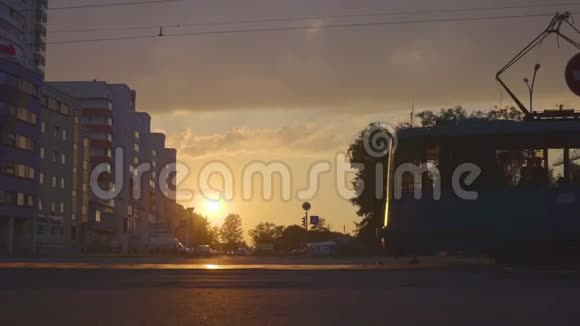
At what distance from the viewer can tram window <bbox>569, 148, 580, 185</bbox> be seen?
20484mm

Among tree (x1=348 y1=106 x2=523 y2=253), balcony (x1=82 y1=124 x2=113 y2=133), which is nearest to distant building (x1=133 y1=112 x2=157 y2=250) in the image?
balcony (x1=82 y1=124 x2=113 y2=133)

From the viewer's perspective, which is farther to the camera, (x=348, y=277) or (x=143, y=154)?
(x=143, y=154)

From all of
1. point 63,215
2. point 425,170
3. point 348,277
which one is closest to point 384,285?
point 348,277

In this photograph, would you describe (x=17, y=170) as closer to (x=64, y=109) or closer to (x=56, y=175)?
(x=56, y=175)

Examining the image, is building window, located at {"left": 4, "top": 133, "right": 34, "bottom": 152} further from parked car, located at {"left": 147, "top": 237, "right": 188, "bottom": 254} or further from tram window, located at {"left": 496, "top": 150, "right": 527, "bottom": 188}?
tram window, located at {"left": 496, "top": 150, "right": 527, "bottom": 188}

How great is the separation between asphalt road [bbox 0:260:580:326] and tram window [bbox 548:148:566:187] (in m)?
5.03

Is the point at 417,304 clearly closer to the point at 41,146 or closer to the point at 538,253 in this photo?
the point at 538,253

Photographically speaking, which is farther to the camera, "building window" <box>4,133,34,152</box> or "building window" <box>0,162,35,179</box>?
"building window" <box>4,133,34,152</box>

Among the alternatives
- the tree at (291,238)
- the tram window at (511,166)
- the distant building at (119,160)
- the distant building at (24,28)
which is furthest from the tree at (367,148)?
the tree at (291,238)

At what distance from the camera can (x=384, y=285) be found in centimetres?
1395

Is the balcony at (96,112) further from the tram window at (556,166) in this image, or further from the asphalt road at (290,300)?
the asphalt road at (290,300)

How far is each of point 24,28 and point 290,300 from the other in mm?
108613

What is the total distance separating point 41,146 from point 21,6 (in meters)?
35.9

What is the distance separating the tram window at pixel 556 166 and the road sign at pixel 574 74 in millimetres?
6881
